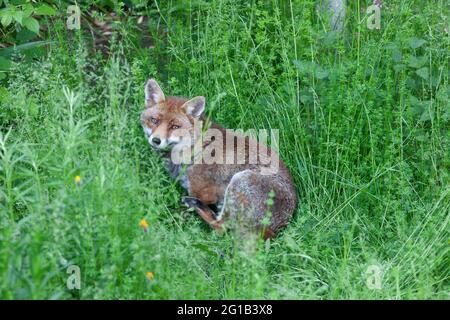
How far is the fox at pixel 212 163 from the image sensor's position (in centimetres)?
624

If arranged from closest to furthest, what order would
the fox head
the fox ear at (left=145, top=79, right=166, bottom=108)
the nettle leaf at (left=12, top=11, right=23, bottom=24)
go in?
the nettle leaf at (left=12, top=11, right=23, bottom=24) → the fox head → the fox ear at (left=145, top=79, right=166, bottom=108)

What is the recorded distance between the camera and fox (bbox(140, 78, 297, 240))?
6.24 metres

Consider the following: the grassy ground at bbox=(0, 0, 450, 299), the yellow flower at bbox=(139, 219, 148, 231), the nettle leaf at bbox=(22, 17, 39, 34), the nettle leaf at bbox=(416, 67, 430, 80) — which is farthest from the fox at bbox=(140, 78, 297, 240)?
the yellow flower at bbox=(139, 219, 148, 231)

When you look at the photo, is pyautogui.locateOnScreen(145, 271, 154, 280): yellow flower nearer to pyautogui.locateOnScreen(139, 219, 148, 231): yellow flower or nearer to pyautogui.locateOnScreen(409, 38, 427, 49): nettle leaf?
pyautogui.locateOnScreen(139, 219, 148, 231): yellow flower

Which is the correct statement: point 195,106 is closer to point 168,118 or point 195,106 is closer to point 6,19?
point 168,118

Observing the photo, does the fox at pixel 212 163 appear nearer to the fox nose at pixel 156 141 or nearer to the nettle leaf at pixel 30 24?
the fox nose at pixel 156 141

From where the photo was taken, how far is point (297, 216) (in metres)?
6.39

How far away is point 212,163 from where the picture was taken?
6.52 metres

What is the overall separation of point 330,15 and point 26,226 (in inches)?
146

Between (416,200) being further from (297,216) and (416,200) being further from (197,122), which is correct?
(197,122)

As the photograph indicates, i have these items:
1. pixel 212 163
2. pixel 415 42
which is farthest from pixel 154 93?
pixel 415 42

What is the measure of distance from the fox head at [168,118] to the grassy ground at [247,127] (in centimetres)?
14

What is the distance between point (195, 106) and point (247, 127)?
0.71 metres
